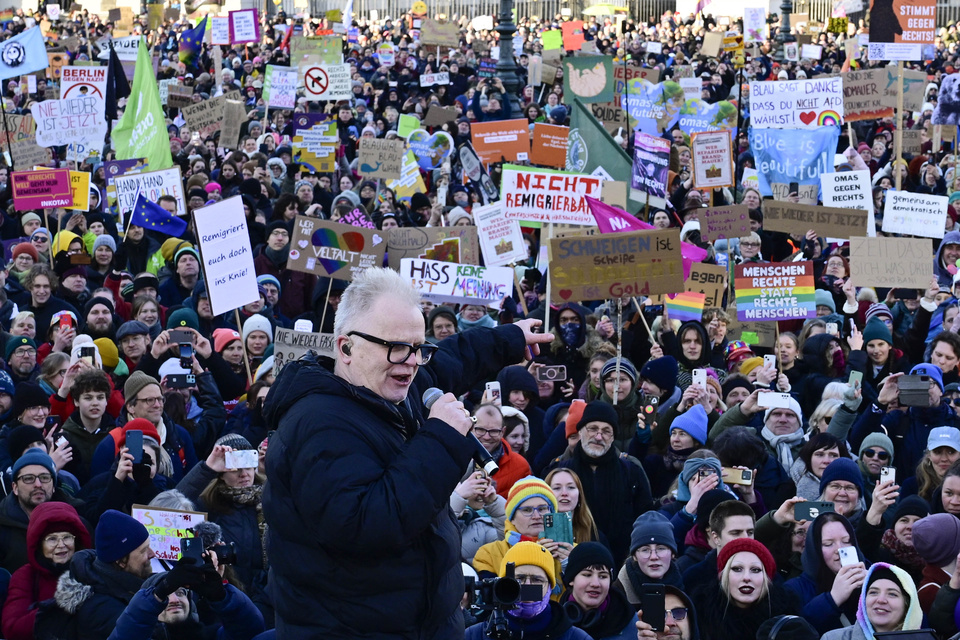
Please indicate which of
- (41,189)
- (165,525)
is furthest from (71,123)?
(165,525)

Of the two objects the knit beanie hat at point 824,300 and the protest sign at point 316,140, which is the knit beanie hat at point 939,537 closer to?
the knit beanie hat at point 824,300

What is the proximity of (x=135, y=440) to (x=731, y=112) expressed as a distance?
40.8ft

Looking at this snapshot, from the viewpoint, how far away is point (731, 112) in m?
16.8

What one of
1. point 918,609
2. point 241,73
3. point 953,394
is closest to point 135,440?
point 918,609

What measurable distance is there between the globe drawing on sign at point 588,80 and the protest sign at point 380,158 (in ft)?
8.53

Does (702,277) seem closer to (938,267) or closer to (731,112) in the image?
(938,267)

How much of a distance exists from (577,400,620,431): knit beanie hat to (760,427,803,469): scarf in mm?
951

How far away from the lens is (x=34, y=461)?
537 cm

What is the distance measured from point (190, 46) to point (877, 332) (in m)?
19.4

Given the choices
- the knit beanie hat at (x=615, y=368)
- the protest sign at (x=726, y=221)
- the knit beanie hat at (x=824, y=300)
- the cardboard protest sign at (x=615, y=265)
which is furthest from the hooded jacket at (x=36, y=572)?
the protest sign at (x=726, y=221)

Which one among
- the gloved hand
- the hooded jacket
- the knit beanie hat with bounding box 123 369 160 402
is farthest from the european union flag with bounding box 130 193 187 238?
the gloved hand

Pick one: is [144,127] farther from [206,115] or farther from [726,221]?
[726,221]

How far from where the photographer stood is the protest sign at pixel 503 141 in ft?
48.3

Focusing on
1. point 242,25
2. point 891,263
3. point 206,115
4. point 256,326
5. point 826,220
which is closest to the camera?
point 256,326
